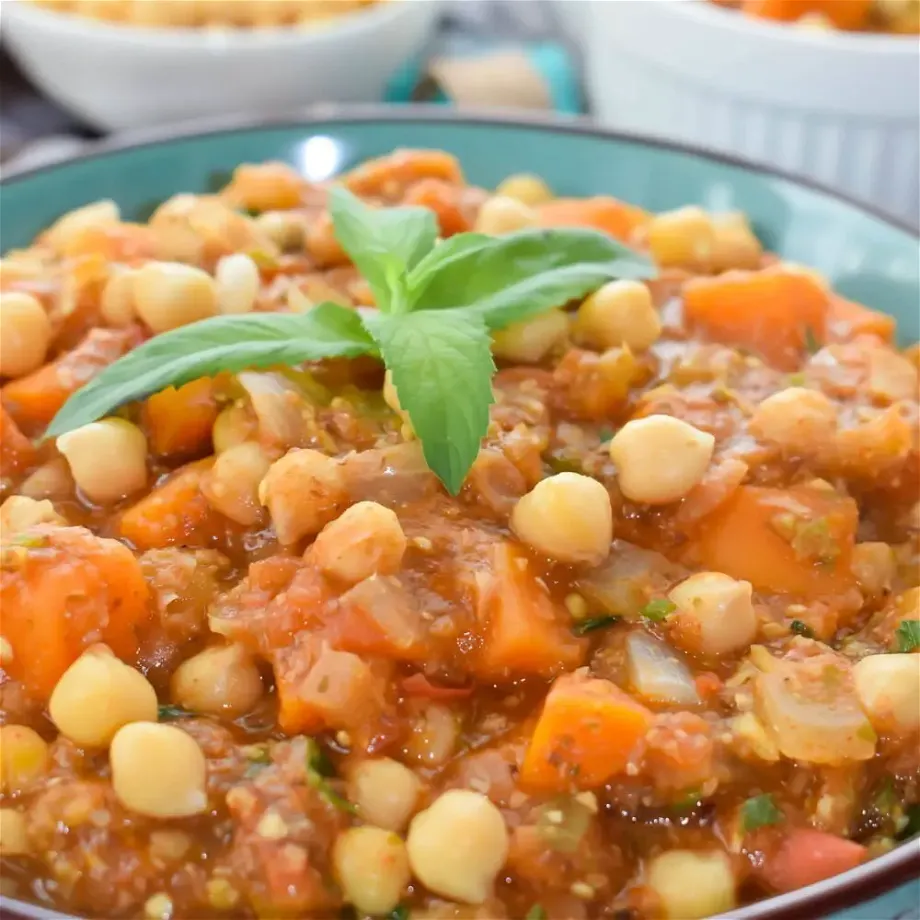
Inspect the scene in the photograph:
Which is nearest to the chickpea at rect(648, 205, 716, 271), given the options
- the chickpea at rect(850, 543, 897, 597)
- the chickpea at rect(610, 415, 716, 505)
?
the chickpea at rect(610, 415, 716, 505)

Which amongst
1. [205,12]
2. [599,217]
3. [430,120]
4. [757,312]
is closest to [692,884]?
[757,312]

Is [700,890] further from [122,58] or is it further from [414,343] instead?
[122,58]

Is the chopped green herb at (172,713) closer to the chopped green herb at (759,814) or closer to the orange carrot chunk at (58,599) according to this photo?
the orange carrot chunk at (58,599)

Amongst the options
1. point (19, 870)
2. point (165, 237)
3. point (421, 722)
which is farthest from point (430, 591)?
point (165, 237)

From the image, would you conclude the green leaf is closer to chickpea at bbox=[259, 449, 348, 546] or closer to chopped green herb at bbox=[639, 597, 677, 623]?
chopped green herb at bbox=[639, 597, 677, 623]

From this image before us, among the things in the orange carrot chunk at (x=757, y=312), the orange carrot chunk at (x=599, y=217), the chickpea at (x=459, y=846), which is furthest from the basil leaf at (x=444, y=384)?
the orange carrot chunk at (x=599, y=217)

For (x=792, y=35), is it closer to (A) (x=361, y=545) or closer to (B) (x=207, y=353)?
(B) (x=207, y=353)
